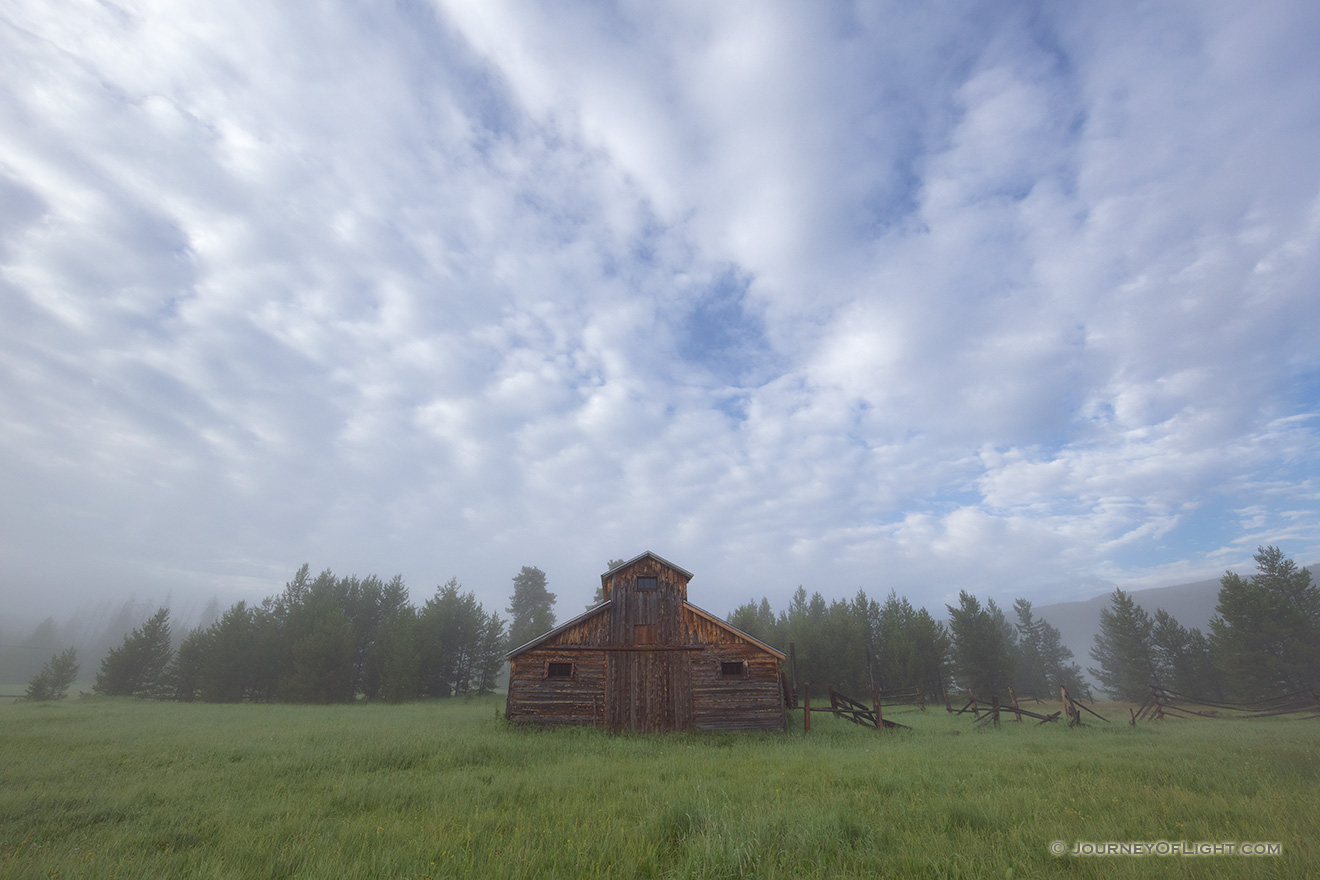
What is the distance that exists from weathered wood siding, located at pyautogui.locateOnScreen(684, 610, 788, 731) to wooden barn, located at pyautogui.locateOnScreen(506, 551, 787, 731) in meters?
0.04

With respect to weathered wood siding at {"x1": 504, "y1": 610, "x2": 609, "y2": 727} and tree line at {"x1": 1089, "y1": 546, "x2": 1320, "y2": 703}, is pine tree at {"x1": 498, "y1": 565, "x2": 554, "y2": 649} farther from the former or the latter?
tree line at {"x1": 1089, "y1": 546, "x2": 1320, "y2": 703}

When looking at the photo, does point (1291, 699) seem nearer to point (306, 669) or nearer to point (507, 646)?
point (507, 646)

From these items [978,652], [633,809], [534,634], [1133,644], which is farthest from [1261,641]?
[534,634]

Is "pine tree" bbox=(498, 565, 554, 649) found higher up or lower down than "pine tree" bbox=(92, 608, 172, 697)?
higher up

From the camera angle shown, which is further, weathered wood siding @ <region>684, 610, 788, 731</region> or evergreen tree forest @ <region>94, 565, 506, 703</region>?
evergreen tree forest @ <region>94, 565, 506, 703</region>

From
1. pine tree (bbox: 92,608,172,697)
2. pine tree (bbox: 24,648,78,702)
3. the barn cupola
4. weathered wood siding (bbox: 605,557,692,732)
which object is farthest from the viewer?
pine tree (bbox: 92,608,172,697)

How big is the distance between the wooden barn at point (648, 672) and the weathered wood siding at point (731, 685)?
0.14 feet

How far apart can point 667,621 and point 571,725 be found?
6.34 meters

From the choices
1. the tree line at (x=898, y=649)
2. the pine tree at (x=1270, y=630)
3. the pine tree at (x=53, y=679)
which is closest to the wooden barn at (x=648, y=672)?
the tree line at (x=898, y=649)

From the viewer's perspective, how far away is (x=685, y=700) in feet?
74.9

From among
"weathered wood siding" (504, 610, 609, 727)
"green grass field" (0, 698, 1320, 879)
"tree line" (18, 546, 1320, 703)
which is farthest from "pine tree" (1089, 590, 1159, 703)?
"weathered wood siding" (504, 610, 609, 727)

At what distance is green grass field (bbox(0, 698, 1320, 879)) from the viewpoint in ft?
20.1

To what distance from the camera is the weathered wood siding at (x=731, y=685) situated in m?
22.6

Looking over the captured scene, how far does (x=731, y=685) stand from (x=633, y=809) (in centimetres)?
1563
